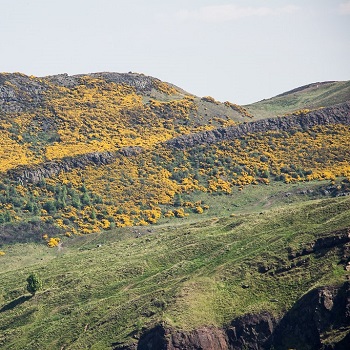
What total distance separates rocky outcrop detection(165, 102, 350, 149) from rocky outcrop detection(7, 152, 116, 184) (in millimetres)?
18586

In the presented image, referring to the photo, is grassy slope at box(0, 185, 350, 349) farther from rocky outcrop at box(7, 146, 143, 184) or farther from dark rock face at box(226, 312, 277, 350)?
rocky outcrop at box(7, 146, 143, 184)

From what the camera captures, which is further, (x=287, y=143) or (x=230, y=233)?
(x=287, y=143)

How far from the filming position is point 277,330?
74625 mm

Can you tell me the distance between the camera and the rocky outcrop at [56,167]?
14225 centimetres

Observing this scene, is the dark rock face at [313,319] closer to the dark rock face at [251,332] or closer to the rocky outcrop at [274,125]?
the dark rock face at [251,332]

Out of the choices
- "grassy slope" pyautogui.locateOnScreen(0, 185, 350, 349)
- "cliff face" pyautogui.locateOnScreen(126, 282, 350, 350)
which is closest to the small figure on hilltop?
"grassy slope" pyautogui.locateOnScreen(0, 185, 350, 349)

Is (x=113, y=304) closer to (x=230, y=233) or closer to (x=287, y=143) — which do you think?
(x=230, y=233)

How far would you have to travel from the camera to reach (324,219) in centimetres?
9331

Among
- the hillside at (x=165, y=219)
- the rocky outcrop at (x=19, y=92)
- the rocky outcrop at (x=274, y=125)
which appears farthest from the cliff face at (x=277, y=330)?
the rocky outcrop at (x=19, y=92)

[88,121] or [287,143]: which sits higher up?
[88,121]

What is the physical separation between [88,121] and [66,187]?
126 feet

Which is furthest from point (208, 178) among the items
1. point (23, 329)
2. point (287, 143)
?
point (23, 329)

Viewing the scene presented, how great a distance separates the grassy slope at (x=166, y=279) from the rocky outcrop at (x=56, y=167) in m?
29.3

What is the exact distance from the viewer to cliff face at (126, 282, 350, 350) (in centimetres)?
7175
